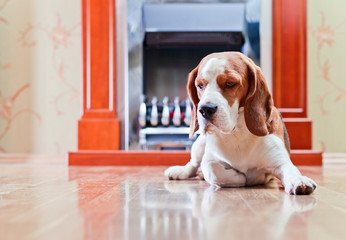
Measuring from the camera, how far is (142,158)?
2277 mm

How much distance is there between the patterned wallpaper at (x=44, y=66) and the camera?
2594mm

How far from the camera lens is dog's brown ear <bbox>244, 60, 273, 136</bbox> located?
1117 mm

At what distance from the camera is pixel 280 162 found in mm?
1144

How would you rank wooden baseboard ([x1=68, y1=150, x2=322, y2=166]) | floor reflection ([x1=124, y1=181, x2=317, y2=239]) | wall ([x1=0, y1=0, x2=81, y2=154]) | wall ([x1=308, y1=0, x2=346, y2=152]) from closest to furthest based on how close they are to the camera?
1. floor reflection ([x1=124, y1=181, x2=317, y2=239])
2. wooden baseboard ([x1=68, y1=150, x2=322, y2=166])
3. wall ([x1=308, y1=0, x2=346, y2=152])
4. wall ([x1=0, y1=0, x2=81, y2=154])

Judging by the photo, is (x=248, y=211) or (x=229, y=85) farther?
(x=229, y=85)

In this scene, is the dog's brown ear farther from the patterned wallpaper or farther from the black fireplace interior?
the patterned wallpaper

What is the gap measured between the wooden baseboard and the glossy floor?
0.98 metres

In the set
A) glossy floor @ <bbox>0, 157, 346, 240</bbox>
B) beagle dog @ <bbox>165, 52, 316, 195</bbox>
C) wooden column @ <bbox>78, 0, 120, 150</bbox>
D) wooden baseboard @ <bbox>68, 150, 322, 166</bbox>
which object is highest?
wooden column @ <bbox>78, 0, 120, 150</bbox>

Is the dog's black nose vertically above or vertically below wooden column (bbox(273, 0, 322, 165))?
below

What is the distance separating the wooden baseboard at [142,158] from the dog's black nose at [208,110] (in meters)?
1.18

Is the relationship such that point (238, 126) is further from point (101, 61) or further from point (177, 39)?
point (101, 61)

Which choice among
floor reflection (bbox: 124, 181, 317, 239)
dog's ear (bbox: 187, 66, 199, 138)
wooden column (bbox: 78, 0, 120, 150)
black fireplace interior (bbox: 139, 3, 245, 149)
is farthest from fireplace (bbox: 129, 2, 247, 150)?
floor reflection (bbox: 124, 181, 317, 239)

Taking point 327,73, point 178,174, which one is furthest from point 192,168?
point 327,73

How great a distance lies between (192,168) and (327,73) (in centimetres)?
153
